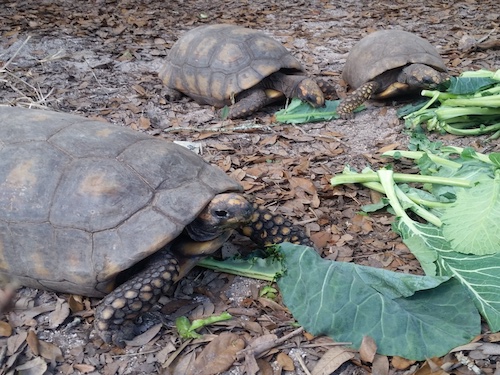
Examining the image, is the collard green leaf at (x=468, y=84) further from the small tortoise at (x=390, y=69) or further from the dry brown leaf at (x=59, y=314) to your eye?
the dry brown leaf at (x=59, y=314)

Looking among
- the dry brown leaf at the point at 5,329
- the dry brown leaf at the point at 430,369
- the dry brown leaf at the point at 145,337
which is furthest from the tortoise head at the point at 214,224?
the dry brown leaf at the point at 430,369

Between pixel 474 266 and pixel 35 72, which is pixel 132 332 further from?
pixel 35 72

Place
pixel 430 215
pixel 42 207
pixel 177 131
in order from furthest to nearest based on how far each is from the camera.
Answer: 1. pixel 177 131
2. pixel 430 215
3. pixel 42 207

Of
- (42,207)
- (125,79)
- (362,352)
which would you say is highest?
(42,207)

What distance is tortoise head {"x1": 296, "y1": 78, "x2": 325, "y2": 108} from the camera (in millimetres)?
5160

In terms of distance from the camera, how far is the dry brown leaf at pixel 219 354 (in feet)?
7.88

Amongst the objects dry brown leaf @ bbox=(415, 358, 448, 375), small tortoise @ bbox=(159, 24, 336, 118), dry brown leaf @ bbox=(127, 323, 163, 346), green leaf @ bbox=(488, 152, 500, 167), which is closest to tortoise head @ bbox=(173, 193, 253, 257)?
dry brown leaf @ bbox=(127, 323, 163, 346)

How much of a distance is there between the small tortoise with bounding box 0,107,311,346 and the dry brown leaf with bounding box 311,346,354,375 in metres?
0.79

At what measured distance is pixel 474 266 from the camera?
8.73 feet

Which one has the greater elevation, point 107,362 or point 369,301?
point 369,301

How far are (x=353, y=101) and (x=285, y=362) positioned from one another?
10.8 feet

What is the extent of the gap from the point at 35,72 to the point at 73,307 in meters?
4.14

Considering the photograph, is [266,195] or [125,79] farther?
[125,79]

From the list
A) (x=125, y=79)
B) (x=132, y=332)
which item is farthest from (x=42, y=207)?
(x=125, y=79)
